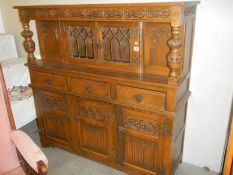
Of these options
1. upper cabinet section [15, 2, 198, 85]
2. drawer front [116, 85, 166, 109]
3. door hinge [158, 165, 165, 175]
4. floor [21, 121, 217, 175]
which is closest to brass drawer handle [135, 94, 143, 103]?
drawer front [116, 85, 166, 109]

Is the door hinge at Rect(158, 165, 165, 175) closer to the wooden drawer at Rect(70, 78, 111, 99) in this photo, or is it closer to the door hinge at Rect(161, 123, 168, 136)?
the door hinge at Rect(161, 123, 168, 136)

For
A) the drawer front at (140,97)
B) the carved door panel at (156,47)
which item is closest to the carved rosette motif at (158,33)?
the carved door panel at (156,47)

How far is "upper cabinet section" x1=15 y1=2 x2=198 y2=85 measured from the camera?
1.52 metres

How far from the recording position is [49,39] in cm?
229

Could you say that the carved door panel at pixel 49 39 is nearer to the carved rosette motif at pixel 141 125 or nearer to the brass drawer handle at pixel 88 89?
the brass drawer handle at pixel 88 89

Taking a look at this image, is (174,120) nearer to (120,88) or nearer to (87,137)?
(120,88)

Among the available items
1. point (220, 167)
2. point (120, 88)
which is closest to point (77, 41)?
point (120, 88)

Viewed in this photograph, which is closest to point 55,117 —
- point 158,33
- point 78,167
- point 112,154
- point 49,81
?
point 49,81

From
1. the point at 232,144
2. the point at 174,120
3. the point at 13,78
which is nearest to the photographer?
the point at 232,144

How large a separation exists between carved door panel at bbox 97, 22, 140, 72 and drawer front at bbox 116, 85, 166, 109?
212 millimetres

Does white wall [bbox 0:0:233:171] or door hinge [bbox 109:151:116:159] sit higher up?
white wall [bbox 0:0:233:171]

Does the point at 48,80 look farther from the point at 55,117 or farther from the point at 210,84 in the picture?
the point at 210,84

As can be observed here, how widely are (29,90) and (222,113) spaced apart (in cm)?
209

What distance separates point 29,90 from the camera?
8.50 ft
